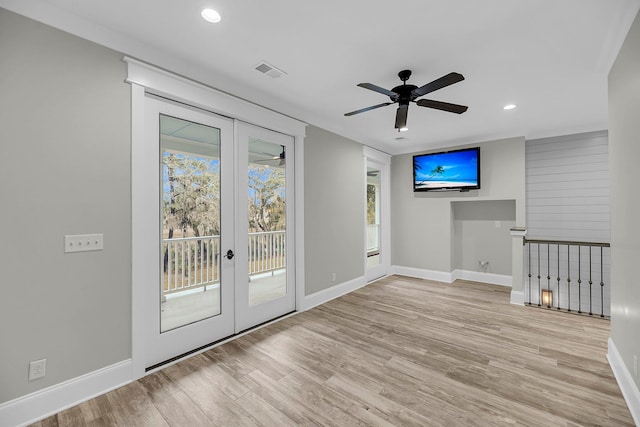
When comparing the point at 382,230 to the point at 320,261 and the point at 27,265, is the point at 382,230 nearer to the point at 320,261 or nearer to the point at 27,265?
the point at 320,261

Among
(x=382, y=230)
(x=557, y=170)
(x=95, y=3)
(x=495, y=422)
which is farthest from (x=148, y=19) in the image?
(x=557, y=170)

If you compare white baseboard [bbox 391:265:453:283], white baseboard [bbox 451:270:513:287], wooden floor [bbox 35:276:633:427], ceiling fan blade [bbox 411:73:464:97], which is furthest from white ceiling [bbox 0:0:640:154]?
white baseboard [bbox 391:265:453:283]

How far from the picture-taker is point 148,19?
197 cm

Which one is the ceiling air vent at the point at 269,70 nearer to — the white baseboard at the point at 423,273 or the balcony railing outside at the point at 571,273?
the balcony railing outside at the point at 571,273

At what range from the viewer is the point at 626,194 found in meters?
2.01

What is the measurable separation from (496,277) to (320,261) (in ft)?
11.5

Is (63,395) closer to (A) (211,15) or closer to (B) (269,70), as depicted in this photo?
(A) (211,15)

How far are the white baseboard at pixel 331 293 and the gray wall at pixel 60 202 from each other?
2.12m

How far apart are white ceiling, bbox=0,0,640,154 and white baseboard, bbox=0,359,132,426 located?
2448 millimetres

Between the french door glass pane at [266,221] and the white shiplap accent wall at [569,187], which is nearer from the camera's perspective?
→ the french door glass pane at [266,221]

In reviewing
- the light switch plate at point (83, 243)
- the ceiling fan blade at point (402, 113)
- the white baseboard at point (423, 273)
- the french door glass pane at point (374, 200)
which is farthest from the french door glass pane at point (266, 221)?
the white baseboard at point (423, 273)

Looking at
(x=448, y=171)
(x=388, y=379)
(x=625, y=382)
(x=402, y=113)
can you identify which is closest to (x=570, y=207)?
(x=448, y=171)

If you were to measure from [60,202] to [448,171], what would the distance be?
211 inches

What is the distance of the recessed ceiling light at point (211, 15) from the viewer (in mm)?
1889
